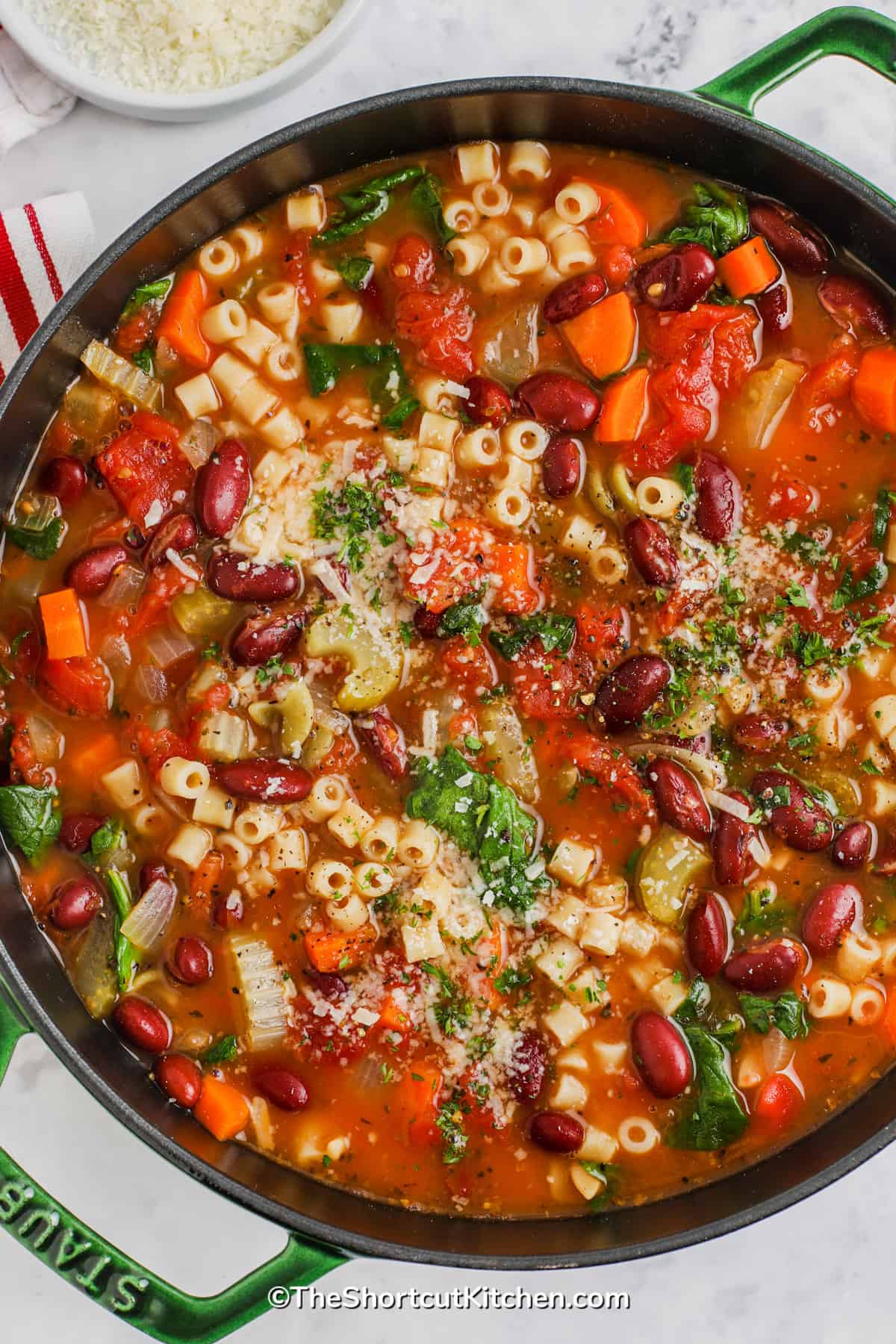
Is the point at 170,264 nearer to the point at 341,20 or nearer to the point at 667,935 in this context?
the point at 341,20

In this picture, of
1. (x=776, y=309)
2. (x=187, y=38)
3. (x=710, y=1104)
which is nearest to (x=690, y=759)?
(x=710, y=1104)

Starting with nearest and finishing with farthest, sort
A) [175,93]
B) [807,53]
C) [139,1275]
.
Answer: [175,93], [807,53], [139,1275]

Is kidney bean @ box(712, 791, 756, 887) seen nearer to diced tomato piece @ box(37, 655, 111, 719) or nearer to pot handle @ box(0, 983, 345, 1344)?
pot handle @ box(0, 983, 345, 1344)

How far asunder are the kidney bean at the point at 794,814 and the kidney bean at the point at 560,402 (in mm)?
1269

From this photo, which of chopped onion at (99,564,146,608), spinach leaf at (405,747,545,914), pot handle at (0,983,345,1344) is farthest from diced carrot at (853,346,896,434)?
pot handle at (0,983,345,1344)

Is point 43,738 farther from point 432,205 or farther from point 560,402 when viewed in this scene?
point 432,205

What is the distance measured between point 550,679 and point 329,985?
120cm

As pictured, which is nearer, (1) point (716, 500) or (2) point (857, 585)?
(1) point (716, 500)

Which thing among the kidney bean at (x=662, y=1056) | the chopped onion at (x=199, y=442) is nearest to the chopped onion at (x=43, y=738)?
the chopped onion at (x=199, y=442)

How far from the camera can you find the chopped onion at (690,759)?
12.7 ft

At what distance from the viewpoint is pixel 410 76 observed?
4.15 m

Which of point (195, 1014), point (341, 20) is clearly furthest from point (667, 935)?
point (341, 20)

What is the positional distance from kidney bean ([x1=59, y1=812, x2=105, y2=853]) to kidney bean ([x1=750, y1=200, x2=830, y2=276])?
284cm

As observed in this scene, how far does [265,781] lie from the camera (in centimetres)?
379
